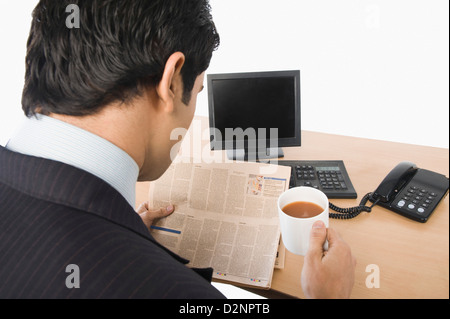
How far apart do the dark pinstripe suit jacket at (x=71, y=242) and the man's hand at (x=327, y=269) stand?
19 cm

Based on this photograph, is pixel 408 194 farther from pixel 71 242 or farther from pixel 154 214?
pixel 71 242

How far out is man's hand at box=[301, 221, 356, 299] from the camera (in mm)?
550

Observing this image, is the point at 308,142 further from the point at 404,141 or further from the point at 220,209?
the point at 220,209

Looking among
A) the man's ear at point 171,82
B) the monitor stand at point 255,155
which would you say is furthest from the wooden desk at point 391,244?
the man's ear at point 171,82

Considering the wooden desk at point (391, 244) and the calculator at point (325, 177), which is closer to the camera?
the wooden desk at point (391, 244)

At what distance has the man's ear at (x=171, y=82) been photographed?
552 mm

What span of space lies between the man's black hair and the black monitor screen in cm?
43

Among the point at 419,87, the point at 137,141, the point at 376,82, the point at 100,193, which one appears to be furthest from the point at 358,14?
the point at 100,193

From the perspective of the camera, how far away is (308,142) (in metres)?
1.18

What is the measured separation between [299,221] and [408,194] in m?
0.39

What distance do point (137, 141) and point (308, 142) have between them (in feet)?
2.47

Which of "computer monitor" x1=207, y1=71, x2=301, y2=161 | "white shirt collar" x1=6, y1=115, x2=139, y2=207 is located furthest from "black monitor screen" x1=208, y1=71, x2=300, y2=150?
"white shirt collar" x1=6, y1=115, x2=139, y2=207

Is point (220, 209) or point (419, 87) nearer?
point (220, 209)

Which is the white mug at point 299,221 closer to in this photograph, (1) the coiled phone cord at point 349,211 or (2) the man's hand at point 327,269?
(2) the man's hand at point 327,269
